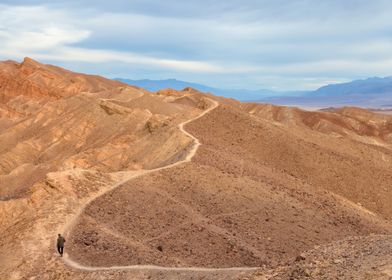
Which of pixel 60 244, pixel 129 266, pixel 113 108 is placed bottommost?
pixel 129 266

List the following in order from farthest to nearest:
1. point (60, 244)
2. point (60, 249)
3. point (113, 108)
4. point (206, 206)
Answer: point (113, 108) → point (206, 206) → point (60, 249) → point (60, 244)

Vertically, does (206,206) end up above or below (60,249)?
above

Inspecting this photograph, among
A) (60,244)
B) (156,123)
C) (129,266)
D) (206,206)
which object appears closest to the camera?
(129,266)

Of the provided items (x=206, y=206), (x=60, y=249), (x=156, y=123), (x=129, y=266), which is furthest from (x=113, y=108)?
(x=129, y=266)

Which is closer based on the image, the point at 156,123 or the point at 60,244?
the point at 60,244

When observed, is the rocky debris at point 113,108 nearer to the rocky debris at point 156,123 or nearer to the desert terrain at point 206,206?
the desert terrain at point 206,206

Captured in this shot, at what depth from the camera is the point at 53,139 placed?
61.5 meters

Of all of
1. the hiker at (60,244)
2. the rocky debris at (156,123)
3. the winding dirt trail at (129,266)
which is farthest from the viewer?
the rocky debris at (156,123)

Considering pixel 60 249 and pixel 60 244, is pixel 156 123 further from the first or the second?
pixel 60 244

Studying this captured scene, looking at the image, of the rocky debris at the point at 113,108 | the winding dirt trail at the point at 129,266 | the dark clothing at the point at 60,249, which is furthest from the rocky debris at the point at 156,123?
the dark clothing at the point at 60,249

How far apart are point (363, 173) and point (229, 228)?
721 inches

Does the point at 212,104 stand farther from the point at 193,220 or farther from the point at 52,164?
the point at 193,220

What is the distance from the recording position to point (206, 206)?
27.3m

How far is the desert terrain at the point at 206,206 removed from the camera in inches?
790
